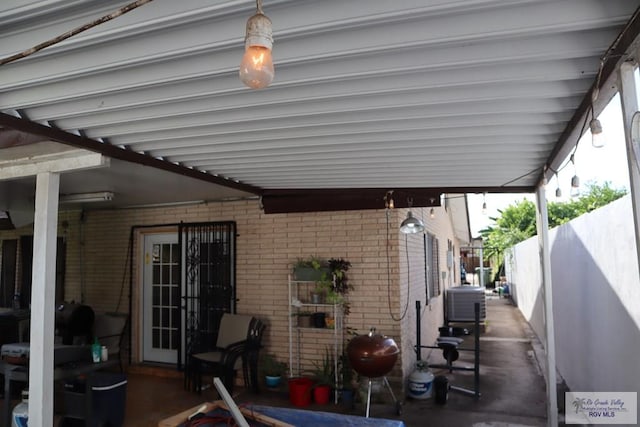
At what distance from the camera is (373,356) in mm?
4695

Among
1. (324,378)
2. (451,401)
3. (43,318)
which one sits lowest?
(451,401)

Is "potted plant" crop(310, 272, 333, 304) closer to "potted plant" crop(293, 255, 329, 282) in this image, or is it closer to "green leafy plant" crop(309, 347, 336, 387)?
"potted plant" crop(293, 255, 329, 282)

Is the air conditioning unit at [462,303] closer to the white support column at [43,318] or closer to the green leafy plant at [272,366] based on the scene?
the green leafy plant at [272,366]

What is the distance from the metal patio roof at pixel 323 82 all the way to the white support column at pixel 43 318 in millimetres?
696

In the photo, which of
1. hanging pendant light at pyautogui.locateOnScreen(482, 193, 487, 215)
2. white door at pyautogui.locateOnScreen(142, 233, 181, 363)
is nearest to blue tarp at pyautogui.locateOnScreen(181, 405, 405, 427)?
hanging pendant light at pyautogui.locateOnScreen(482, 193, 487, 215)

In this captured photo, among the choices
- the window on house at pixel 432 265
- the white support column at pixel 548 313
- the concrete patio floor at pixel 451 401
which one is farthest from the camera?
the window on house at pixel 432 265

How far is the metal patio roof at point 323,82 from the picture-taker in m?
1.93

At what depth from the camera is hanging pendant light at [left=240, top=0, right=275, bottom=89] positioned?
128 centimetres

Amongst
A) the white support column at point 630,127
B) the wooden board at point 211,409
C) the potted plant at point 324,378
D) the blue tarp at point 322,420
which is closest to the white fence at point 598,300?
the white support column at point 630,127

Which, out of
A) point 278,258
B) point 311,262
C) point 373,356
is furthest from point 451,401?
point 278,258

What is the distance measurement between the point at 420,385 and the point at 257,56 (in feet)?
16.8

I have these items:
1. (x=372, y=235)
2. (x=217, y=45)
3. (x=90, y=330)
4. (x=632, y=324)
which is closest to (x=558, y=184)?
(x=632, y=324)

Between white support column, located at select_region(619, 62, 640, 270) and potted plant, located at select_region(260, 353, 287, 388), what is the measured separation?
487cm

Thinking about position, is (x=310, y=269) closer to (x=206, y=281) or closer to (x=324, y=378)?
(x=324, y=378)
